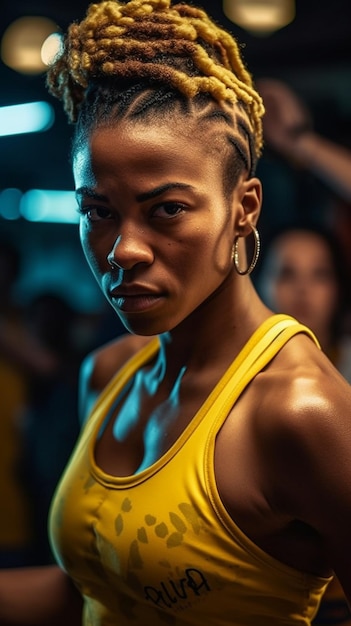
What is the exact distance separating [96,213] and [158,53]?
213 mm

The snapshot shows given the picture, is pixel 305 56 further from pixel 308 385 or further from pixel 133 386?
pixel 308 385

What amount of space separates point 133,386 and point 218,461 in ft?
1.09

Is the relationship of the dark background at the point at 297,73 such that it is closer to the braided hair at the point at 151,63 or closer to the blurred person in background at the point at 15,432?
the blurred person in background at the point at 15,432

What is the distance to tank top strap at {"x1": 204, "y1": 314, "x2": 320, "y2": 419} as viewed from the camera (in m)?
1.06

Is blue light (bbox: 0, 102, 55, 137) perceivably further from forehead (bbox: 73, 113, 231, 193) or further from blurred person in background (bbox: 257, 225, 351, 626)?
forehead (bbox: 73, 113, 231, 193)

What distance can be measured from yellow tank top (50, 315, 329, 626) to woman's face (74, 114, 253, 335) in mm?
127

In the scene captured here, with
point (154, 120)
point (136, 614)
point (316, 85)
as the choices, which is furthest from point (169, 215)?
point (316, 85)

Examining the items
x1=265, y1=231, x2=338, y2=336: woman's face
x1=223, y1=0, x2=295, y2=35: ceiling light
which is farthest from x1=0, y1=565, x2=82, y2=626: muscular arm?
x1=223, y1=0, x2=295, y2=35: ceiling light

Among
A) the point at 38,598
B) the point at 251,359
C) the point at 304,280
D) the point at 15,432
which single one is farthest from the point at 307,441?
the point at 15,432

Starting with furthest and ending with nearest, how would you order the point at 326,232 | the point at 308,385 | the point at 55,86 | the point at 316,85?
1. the point at 316,85
2. the point at 326,232
3. the point at 55,86
4. the point at 308,385

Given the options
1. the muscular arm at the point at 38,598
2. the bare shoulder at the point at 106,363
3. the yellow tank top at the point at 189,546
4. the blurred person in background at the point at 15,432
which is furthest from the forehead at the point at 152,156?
the blurred person in background at the point at 15,432

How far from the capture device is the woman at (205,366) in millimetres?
994

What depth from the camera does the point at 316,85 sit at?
2639mm

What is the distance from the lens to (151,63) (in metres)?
1.04
